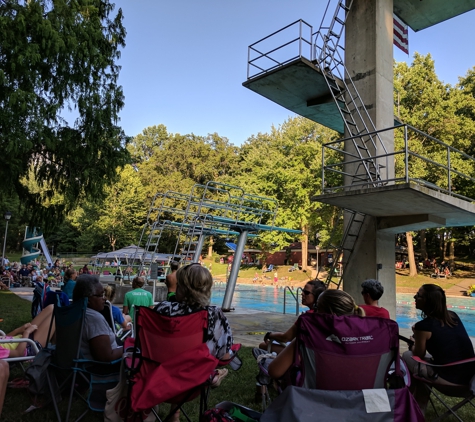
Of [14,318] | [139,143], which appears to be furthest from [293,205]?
[139,143]

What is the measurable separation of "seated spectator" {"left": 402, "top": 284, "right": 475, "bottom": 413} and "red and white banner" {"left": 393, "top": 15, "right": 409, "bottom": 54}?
9999 mm

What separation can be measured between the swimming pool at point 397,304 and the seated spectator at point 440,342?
12.7 m

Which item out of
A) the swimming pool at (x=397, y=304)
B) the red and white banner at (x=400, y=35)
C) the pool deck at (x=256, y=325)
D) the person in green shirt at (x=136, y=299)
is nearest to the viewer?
the person in green shirt at (x=136, y=299)

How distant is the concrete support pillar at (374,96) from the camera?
356 inches

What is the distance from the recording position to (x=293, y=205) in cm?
3406

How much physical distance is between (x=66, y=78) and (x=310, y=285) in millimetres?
8523

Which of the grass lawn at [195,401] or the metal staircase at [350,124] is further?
the metal staircase at [350,124]

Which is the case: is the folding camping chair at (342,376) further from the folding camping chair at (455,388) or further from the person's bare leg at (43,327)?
the person's bare leg at (43,327)

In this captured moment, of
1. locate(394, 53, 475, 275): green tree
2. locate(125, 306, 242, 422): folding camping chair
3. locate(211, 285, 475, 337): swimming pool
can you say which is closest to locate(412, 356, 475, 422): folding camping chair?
locate(125, 306, 242, 422): folding camping chair

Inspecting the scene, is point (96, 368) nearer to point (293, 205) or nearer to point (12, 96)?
point (12, 96)

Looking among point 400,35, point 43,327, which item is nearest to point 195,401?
point 43,327

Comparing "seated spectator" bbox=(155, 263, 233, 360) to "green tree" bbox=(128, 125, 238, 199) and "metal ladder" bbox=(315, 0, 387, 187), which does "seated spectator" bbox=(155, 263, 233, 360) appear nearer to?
"metal ladder" bbox=(315, 0, 387, 187)

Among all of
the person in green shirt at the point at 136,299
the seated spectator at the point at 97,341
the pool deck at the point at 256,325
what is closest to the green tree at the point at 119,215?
the pool deck at the point at 256,325

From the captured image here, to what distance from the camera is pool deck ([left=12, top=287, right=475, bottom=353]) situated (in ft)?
26.6
